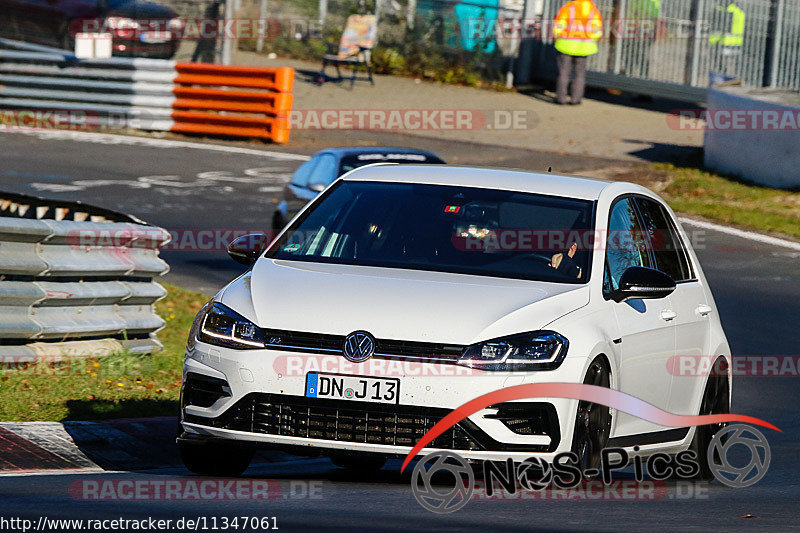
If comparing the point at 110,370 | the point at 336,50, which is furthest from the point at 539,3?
the point at 110,370

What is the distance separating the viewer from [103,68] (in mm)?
28797

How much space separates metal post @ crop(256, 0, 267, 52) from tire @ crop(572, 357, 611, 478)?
1179 inches

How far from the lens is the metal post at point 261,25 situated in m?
36.0

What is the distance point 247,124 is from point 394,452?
2229cm

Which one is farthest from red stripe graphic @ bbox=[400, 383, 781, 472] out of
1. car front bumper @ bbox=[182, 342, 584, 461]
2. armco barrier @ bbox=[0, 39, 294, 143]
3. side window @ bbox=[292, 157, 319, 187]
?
armco barrier @ bbox=[0, 39, 294, 143]

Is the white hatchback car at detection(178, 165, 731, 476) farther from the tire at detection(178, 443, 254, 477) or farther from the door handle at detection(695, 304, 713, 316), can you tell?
the door handle at detection(695, 304, 713, 316)

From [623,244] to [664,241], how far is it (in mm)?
700

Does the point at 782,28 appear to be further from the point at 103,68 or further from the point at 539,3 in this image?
the point at 103,68

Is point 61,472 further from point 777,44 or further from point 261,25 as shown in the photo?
point 261,25

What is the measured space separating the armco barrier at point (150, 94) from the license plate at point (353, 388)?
21867 mm

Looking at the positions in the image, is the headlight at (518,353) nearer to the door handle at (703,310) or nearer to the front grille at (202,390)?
the front grille at (202,390)

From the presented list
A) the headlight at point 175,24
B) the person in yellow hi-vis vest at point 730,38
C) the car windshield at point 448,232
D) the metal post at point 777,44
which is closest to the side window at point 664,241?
the car windshield at point 448,232

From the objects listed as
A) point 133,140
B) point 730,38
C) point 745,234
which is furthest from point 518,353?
point 730,38

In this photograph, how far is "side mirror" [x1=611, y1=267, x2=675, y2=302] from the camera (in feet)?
24.4
